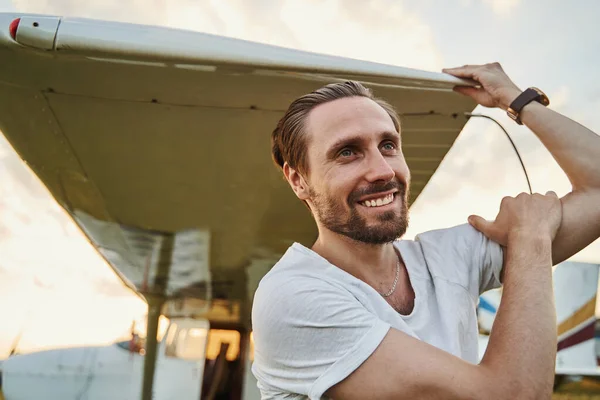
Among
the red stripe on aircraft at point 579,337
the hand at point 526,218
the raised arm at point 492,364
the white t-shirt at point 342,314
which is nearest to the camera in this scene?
the raised arm at point 492,364

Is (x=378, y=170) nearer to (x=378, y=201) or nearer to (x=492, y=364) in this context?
(x=378, y=201)

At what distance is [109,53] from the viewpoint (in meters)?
1.72

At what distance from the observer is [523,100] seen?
1.56m

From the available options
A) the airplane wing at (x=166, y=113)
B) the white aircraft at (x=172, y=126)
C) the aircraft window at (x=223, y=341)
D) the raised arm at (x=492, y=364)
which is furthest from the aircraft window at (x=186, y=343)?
the raised arm at (x=492, y=364)

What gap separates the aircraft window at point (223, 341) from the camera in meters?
7.39

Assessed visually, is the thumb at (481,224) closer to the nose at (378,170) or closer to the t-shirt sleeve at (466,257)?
the t-shirt sleeve at (466,257)

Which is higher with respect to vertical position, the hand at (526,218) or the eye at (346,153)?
the eye at (346,153)

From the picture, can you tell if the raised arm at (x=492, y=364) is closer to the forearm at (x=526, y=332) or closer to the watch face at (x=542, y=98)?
the forearm at (x=526, y=332)

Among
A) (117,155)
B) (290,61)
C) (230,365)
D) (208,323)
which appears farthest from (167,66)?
(230,365)

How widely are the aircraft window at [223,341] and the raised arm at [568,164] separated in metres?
6.38

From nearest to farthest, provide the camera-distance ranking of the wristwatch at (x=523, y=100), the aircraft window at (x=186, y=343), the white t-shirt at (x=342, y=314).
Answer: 1. the white t-shirt at (x=342, y=314)
2. the wristwatch at (x=523, y=100)
3. the aircraft window at (x=186, y=343)

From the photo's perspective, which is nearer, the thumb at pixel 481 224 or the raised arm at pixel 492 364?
the raised arm at pixel 492 364

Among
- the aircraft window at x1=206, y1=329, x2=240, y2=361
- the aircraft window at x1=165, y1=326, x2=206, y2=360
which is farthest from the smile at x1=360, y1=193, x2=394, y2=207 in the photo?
the aircraft window at x1=206, y1=329, x2=240, y2=361

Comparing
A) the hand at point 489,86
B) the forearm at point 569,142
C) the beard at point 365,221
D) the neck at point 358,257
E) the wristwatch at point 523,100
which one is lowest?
the neck at point 358,257
